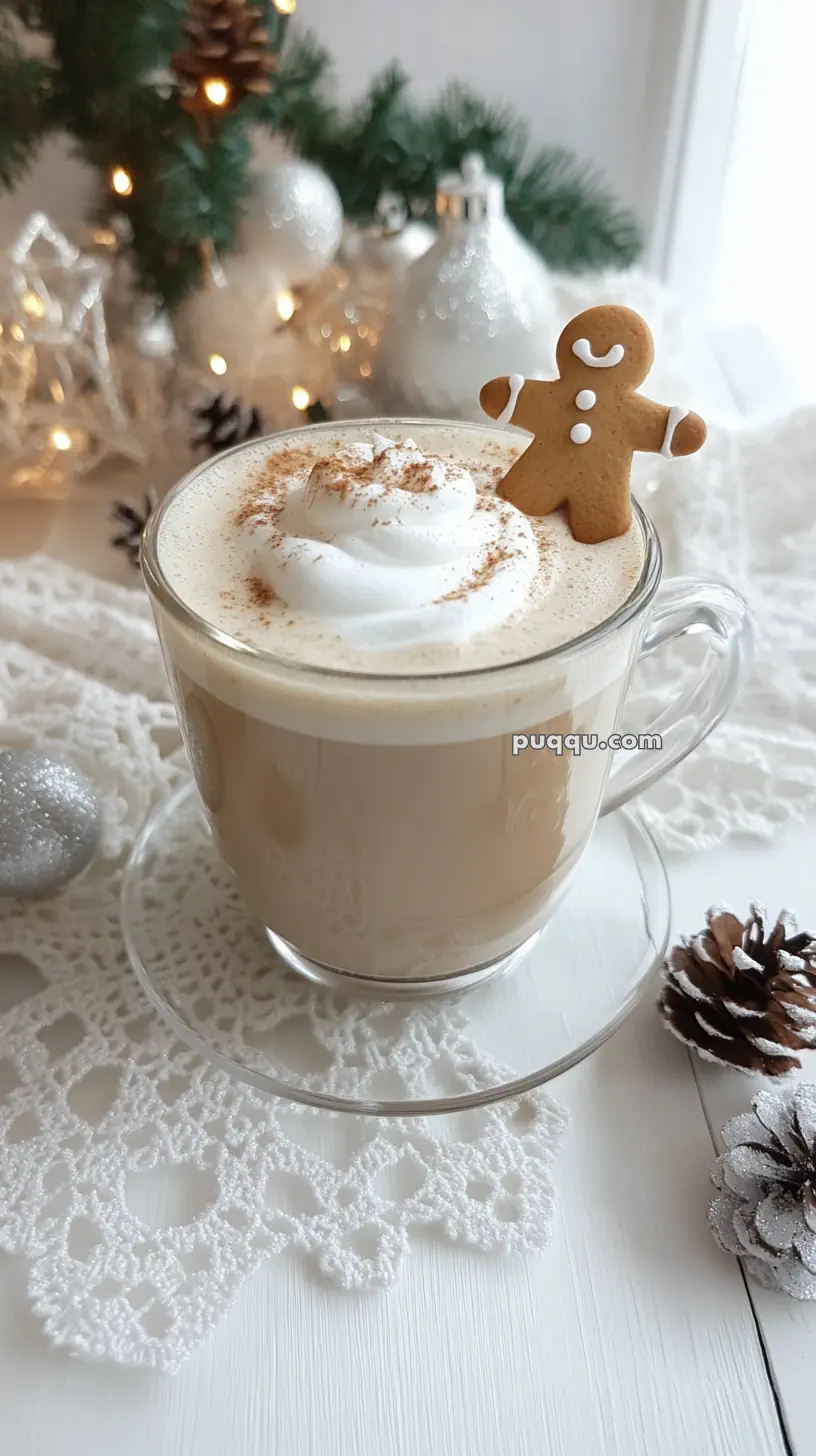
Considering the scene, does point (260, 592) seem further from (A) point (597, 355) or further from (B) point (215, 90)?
(B) point (215, 90)

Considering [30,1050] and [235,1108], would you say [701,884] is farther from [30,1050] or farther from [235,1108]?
[30,1050]

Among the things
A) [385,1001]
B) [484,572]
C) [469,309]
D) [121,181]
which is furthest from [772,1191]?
[121,181]

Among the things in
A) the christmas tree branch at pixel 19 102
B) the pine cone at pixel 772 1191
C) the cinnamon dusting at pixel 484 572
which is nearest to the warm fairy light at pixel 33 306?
the christmas tree branch at pixel 19 102

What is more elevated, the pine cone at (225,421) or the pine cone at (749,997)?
the pine cone at (225,421)

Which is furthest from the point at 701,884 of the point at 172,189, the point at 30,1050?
the point at 172,189

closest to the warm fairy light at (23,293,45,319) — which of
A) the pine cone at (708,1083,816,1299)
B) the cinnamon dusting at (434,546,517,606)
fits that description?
the cinnamon dusting at (434,546,517,606)

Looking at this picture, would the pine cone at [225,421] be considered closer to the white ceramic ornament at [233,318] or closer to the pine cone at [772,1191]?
the white ceramic ornament at [233,318]
